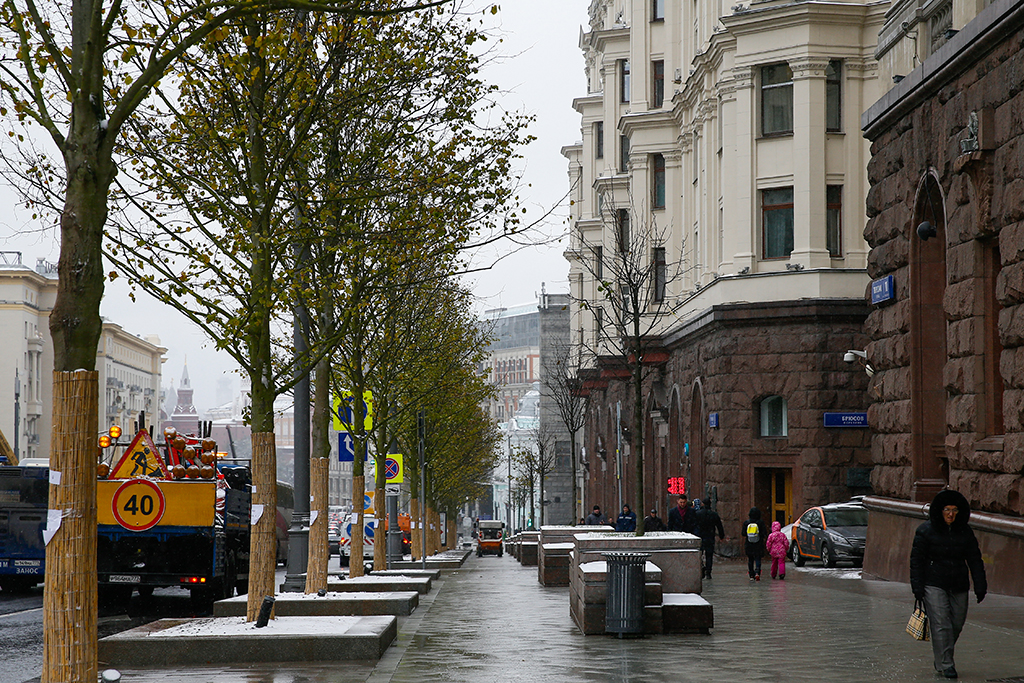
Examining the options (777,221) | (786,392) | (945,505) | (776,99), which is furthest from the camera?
(776,99)

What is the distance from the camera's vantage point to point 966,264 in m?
18.7

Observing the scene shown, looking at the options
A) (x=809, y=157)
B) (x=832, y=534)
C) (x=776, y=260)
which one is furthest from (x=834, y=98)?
(x=832, y=534)

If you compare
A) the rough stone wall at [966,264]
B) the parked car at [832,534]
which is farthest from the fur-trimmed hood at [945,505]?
the parked car at [832,534]

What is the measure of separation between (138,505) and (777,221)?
23307 mm

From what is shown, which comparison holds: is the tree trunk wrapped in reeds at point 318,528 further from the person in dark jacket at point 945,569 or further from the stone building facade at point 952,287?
the stone building facade at point 952,287

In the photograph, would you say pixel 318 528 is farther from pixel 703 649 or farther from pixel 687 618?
pixel 703 649

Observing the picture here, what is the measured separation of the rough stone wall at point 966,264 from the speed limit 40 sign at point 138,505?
34.0 feet

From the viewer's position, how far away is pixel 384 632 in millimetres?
12867

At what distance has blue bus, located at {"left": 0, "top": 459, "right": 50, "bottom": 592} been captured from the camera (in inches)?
893

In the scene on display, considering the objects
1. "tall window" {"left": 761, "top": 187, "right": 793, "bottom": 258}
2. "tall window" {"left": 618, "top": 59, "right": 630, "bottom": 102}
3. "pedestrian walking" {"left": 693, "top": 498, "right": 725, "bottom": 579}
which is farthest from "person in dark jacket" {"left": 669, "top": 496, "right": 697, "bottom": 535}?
"tall window" {"left": 618, "top": 59, "right": 630, "bottom": 102}

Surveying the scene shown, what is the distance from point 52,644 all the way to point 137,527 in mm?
5858

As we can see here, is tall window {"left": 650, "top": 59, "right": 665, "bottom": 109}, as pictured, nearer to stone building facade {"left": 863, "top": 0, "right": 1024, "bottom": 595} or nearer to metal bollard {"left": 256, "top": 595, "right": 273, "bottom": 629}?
stone building facade {"left": 863, "top": 0, "right": 1024, "bottom": 595}

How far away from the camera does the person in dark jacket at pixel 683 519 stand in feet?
90.0

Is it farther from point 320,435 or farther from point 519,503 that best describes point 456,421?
point 519,503
